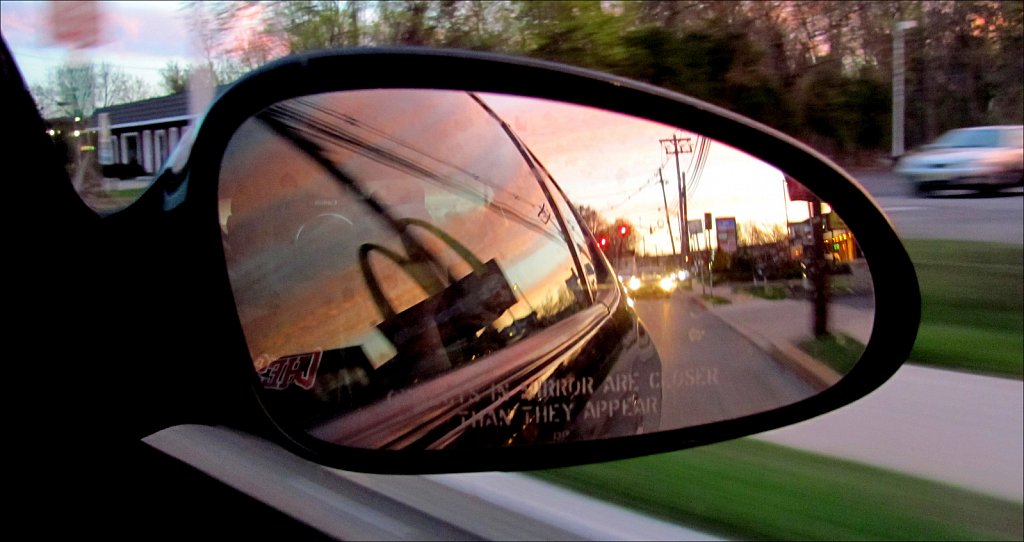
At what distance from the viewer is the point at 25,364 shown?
2238 mm

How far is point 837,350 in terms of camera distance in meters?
2.48

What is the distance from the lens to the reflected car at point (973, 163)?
15.8 m

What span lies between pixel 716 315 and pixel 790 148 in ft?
1.44

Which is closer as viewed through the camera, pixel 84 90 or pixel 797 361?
pixel 797 361

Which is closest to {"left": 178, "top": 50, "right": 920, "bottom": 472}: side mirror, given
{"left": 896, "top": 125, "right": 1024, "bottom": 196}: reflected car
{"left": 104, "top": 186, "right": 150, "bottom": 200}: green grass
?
{"left": 104, "top": 186, "right": 150, "bottom": 200}: green grass

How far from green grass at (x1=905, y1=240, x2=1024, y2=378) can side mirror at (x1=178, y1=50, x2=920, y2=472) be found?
3874 mm

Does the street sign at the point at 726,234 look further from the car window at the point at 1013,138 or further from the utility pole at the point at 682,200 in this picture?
the car window at the point at 1013,138

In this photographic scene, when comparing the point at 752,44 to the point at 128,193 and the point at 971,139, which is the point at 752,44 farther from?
the point at 128,193

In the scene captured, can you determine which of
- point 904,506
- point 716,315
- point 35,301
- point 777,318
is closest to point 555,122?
point 716,315

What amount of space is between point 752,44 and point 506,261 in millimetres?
16954

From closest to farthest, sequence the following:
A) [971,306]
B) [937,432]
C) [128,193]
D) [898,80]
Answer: [128,193]
[937,432]
[971,306]
[898,80]

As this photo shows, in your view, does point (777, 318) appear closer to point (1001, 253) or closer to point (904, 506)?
point (904, 506)

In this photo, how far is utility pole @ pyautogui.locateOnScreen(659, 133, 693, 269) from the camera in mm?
2193

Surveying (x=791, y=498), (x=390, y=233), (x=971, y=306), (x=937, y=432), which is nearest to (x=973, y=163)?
(x=971, y=306)
